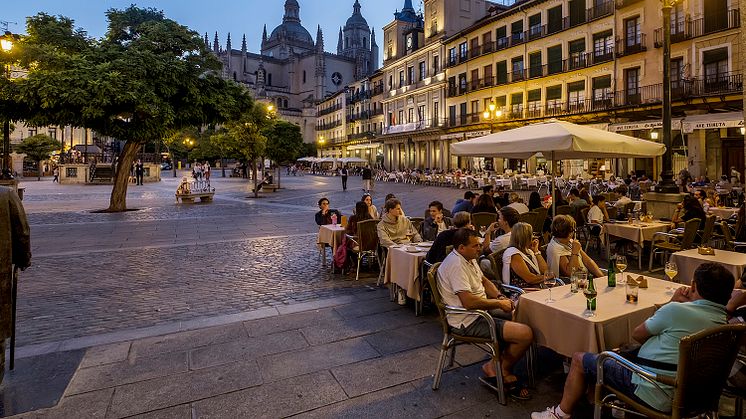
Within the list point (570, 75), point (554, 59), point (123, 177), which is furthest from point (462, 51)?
point (123, 177)

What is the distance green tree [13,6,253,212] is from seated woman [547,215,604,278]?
46.4ft

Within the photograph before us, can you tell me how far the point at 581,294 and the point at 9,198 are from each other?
4.68 m

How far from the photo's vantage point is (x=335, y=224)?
845 centimetres

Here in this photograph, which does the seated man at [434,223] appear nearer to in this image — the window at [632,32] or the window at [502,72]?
the window at [632,32]

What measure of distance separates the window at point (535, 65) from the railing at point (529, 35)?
3.68ft

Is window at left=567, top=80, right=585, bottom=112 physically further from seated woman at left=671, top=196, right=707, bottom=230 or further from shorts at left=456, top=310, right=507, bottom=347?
shorts at left=456, top=310, right=507, bottom=347

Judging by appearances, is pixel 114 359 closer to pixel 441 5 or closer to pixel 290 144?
pixel 290 144

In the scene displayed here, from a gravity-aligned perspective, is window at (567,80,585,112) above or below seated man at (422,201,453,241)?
above

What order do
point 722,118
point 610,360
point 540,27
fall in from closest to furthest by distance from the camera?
1. point 610,360
2. point 722,118
3. point 540,27

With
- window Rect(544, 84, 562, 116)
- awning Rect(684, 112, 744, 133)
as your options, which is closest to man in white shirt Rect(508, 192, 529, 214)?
awning Rect(684, 112, 744, 133)

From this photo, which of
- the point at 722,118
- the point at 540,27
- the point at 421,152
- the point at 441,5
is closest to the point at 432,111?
the point at 421,152

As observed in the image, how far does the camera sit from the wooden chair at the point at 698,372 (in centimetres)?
233

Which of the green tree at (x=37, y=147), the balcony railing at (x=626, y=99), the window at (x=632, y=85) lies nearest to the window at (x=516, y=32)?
the balcony railing at (x=626, y=99)

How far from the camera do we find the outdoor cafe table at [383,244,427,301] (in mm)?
5387
